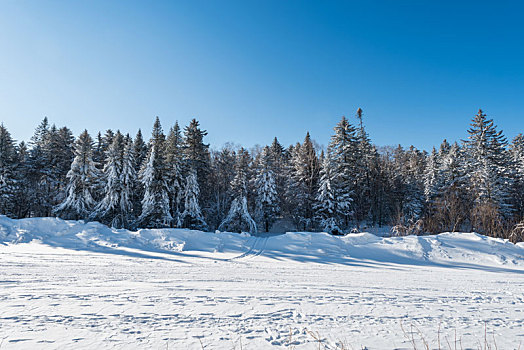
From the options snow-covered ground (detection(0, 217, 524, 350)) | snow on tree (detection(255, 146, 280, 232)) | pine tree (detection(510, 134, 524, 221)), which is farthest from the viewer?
snow on tree (detection(255, 146, 280, 232))

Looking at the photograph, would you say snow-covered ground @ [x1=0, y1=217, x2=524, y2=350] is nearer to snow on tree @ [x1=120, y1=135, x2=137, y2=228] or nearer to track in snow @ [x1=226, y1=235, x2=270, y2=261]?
track in snow @ [x1=226, y1=235, x2=270, y2=261]

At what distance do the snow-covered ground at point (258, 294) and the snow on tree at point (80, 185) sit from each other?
40.2ft

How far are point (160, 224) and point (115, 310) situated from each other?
1995 cm

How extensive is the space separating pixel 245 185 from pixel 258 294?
74.7 feet

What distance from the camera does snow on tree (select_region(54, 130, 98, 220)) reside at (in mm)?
24641

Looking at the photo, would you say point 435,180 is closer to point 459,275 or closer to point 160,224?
point 459,275

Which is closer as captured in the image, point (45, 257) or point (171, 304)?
point (171, 304)

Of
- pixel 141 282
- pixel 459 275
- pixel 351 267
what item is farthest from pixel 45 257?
pixel 459 275

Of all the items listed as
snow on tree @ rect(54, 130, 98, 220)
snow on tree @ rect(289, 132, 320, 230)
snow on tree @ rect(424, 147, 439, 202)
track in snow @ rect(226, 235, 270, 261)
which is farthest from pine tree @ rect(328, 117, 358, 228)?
snow on tree @ rect(54, 130, 98, 220)

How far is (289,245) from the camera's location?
1348 cm

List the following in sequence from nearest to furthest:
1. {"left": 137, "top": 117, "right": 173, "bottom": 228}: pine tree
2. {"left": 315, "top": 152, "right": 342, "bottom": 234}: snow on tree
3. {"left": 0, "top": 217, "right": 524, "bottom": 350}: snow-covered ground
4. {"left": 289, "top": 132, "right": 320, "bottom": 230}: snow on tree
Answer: {"left": 0, "top": 217, "right": 524, "bottom": 350}: snow-covered ground < {"left": 137, "top": 117, "right": 173, "bottom": 228}: pine tree < {"left": 315, "top": 152, "right": 342, "bottom": 234}: snow on tree < {"left": 289, "top": 132, "right": 320, "bottom": 230}: snow on tree

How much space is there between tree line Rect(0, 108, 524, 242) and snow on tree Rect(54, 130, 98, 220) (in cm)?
9

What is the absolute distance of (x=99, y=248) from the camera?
1265 cm

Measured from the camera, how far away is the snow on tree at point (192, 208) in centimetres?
2509
